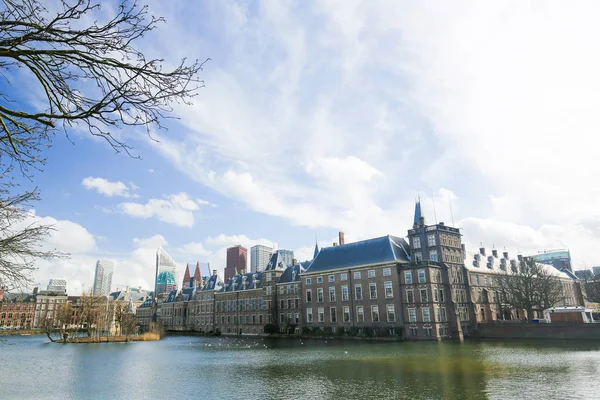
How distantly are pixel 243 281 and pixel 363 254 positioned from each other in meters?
31.3

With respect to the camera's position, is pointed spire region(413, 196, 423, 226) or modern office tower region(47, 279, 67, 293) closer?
pointed spire region(413, 196, 423, 226)

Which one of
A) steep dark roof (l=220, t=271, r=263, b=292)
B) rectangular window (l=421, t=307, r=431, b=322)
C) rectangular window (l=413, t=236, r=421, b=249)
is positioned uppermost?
rectangular window (l=413, t=236, r=421, b=249)

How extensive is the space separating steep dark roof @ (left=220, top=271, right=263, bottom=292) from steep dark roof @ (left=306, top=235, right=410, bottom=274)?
16.5 metres

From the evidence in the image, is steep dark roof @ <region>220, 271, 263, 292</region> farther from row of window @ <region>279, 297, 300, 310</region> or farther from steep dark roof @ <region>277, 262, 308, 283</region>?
row of window @ <region>279, 297, 300, 310</region>

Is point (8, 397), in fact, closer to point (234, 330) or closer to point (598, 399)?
point (598, 399)

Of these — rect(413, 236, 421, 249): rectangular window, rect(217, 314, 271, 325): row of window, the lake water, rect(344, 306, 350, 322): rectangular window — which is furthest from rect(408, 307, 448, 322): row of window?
rect(217, 314, 271, 325): row of window

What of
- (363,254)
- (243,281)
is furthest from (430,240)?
(243,281)

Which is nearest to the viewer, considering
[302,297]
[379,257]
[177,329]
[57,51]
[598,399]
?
[57,51]

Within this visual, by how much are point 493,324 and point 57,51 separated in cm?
5786

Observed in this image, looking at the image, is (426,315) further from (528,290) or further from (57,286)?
(57,286)

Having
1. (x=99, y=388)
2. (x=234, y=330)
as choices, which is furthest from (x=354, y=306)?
(x=99, y=388)

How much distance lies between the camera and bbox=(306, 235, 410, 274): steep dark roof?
55966 millimetres

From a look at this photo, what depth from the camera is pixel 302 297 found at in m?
65.0

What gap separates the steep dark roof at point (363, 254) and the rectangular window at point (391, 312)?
5.91 metres
